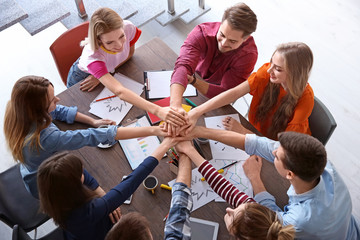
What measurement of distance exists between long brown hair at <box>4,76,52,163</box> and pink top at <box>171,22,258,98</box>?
2.53 feet

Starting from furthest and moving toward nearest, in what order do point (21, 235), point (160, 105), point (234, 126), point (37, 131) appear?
1. point (160, 105)
2. point (234, 126)
3. point (37, 131)
4. point (21, 235)

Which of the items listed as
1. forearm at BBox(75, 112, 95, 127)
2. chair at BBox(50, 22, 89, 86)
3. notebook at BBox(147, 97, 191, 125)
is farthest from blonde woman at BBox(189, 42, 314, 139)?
chair at BBox(50, 22, 89, 86)

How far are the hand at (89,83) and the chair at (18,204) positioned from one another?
699 millimetres

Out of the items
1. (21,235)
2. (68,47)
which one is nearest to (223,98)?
(68,47)

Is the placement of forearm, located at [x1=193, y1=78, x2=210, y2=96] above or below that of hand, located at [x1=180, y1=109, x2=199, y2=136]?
above

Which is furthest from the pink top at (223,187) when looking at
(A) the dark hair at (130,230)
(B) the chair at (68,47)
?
(B) the chair at (68,47)

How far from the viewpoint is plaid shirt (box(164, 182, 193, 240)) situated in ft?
4.96

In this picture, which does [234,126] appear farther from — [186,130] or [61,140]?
[61,140]

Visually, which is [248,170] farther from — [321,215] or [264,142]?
[321,215]

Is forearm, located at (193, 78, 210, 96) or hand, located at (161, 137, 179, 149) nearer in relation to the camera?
hand, located at (161, 137, 179, 149)

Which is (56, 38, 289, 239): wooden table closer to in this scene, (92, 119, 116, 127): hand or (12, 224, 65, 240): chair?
(92, 119, 116, 127): hand

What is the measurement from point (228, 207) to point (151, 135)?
1.95 ft

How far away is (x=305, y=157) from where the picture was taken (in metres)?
1.46

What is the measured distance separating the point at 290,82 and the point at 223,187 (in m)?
A: 0.69
